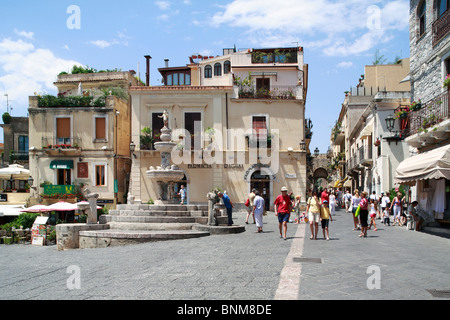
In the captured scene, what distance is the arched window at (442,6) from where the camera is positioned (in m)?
15.8

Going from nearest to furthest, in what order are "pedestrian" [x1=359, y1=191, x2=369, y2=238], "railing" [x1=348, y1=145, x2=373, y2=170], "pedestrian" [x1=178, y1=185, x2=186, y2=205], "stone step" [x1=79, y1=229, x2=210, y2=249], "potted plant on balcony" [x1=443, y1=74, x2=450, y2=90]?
"stone step" [x1=79, y1=229, x2=210, y2=249] → "pedestrian" [x1=359, y1=191, x2=369, y2=238] → "potted plant on balcony" [x1=443, y1=74, x2=450, y2=90] → "pedestrian" [x1=178, y1=185, x2=186, y2=205] → "railing" [x1=348, y1=145, x2=373, y2=170]

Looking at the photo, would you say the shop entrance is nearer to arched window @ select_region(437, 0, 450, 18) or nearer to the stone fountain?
the stone fountain

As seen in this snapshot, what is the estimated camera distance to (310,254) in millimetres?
10047

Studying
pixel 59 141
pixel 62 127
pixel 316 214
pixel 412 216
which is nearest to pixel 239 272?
pixel 316 214

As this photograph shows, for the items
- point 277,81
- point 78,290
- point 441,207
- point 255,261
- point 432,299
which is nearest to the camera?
point 432,299

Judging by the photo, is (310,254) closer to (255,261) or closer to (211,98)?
(255,261)

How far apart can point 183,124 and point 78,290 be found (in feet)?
76.7

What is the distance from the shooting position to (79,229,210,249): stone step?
13.2 meters

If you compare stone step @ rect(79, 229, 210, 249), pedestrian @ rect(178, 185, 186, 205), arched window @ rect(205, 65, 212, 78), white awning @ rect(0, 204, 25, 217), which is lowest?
white awning @ rect(0, 204, 25, 217)

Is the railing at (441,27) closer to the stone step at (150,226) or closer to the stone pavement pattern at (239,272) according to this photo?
the stone pavement pattern at (239,272)

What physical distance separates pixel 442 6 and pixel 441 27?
32.1 inches

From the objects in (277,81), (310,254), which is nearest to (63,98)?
(277,81)

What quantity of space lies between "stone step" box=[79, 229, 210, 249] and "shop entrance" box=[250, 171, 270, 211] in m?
15.9

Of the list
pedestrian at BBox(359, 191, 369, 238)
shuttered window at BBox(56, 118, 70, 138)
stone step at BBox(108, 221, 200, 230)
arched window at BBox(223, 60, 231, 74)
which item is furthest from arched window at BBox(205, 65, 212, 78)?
pedestrian at BBox(359, 191, 369, 238)
